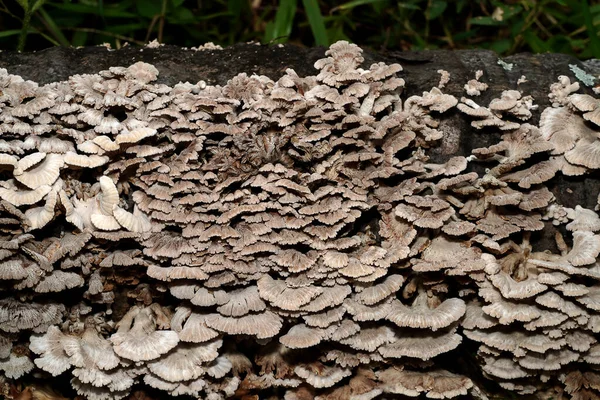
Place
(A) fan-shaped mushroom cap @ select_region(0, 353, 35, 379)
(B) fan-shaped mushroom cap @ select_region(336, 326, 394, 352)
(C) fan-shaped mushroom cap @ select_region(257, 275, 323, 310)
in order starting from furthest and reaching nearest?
(A) fan-shaped mushroom cap @ select_region(0, 353, 35, 379)
(B) fan-shaped mushroom cap @ select_region(336, 326, 394, 352)
(C) fan-shaped mushroom cap @ select_region(257, 275, 323, 310)

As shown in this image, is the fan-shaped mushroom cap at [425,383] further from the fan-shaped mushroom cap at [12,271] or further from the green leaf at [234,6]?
the green leaf at [234,6]

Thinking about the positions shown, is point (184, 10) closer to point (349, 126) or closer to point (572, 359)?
point (349, 126)

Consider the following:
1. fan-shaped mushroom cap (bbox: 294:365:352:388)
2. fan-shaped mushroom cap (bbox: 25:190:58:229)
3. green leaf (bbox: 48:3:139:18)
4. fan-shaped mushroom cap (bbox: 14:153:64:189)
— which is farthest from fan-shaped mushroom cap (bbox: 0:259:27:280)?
green leaf (bbox: 48:3:139:18)

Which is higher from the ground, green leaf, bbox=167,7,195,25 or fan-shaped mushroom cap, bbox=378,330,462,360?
green leaf, bbox=167,7,195,25

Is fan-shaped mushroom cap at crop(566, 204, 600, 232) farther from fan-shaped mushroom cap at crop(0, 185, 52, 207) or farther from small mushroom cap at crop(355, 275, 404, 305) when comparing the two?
fan-shaped mushroom cap at crop(0, 185, 52, 207)

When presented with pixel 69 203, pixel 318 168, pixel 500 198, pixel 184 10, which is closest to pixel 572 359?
pixel 500 198
